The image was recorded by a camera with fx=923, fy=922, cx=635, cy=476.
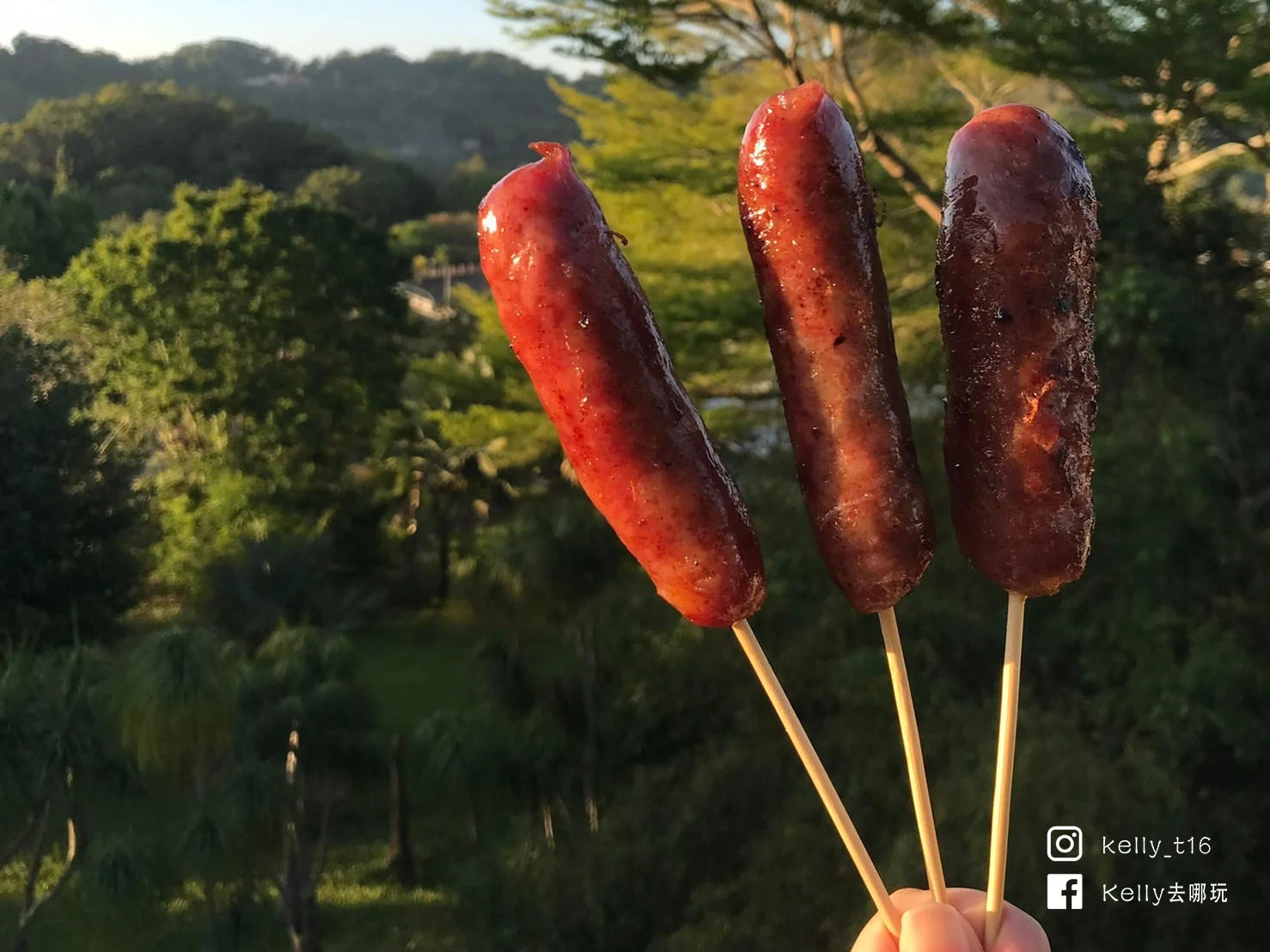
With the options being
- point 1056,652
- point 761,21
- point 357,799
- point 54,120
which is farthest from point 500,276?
point 54,120

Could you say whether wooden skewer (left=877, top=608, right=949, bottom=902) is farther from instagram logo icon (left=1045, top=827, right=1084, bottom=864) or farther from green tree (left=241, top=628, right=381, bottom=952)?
green tree (left=241, top=628, right=381, bottom=952)

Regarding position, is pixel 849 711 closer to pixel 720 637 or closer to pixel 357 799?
pixel 720 637

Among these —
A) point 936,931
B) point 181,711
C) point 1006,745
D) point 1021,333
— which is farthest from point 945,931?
point 181,711

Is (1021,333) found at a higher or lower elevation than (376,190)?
higher

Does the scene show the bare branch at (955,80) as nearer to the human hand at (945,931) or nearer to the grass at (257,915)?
the grass at (257,915)

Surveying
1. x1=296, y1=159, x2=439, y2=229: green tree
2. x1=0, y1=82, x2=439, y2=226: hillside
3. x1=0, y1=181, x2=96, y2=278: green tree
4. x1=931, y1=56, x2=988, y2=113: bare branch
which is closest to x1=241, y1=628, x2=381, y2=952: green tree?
x1=0, y1=181, x2=96, y2=278: green tree

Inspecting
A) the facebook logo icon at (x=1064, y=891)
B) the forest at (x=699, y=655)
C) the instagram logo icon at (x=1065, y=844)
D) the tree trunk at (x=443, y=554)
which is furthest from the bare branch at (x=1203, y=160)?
the tree trunk at (x=443, y=554)

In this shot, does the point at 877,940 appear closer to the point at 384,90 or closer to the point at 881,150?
the point at 881,150
